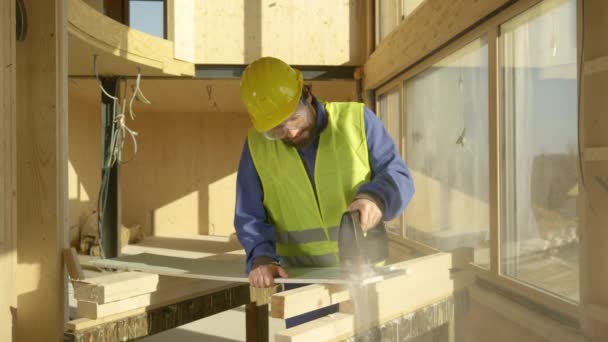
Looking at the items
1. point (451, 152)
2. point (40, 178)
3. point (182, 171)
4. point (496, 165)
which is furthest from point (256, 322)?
point (182, 171)

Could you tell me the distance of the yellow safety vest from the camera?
2.31 m

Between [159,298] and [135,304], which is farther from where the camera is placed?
[159,298]

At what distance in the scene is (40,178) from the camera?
9.36 feet

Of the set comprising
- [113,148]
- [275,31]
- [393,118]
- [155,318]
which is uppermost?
[275,31]

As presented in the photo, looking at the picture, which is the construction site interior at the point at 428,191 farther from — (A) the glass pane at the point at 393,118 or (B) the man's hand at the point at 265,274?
(B) the man's hand at the point at 265,274

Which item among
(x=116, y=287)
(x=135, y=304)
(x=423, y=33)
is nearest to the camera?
(x=116, y=287)

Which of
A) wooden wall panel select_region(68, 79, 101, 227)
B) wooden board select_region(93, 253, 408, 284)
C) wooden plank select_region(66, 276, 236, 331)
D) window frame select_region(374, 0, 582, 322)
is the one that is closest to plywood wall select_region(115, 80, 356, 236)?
wooden wall panel select_region(68, 79, 101, 227)

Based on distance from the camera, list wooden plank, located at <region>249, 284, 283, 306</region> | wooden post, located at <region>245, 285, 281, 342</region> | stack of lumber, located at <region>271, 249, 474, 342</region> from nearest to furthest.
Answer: stack of lumber, located at <region>271, 249, 474, 342</region> < wooden plank, located at <region>249, 284, 283, 306</region> < wooden post, located at <region>245, 285, 281, 342</region>

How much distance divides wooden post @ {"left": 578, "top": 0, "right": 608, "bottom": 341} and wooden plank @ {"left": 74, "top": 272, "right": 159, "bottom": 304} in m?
2.01

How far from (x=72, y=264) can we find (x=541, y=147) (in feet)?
8.68

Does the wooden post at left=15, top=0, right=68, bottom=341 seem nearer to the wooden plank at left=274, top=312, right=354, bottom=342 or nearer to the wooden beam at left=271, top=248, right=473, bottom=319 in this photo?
the wooden beam at left=271, top=248, right=473, bottom=319

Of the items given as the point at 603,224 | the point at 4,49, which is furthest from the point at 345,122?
the point at 4,49

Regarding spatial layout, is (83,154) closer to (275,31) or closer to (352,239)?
(275,31)

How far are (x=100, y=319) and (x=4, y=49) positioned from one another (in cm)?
131
